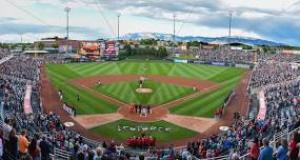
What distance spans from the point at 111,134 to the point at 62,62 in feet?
172

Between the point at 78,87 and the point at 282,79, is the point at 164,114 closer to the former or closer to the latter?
the point at 78,87

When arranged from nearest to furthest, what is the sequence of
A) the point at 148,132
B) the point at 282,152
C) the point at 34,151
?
1. the point at 282,152
2. the point at 34,151
3. the point at 148,132

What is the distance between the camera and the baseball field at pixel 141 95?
31562 mm

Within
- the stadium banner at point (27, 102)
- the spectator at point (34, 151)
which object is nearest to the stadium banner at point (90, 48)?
the stadium banner at point (27, 102)

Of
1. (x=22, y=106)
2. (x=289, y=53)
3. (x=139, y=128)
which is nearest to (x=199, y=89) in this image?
(x=139, y=128)

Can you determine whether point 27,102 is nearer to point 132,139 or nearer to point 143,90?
point 132,139

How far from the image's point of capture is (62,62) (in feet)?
260

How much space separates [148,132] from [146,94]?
44.8ft

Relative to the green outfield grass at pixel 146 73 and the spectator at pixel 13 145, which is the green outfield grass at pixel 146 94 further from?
the spectator at pixel 13 145

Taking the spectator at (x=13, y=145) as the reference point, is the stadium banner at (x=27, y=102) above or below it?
below

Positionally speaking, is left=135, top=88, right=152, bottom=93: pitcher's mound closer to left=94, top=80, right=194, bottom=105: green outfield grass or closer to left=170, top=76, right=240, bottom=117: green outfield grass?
left=94, top=80, right=194, bottom=105: green outfield grass

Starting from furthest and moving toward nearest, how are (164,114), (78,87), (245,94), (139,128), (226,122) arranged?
1. (78,87)
2. (245,94)
3. (164,114)
4. (226,122)
5. (139,128)

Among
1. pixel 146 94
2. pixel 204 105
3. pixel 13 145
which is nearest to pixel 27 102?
pixel 146 94

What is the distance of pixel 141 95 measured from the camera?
42.8m
